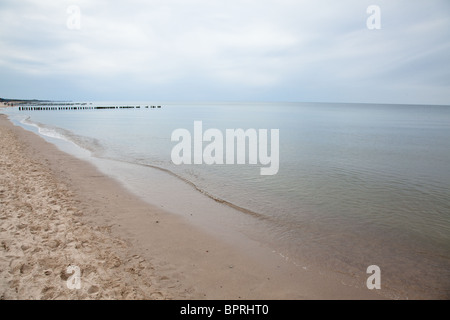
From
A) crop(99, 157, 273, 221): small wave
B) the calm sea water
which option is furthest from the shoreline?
crop(99, 157, 273, 221): small wave

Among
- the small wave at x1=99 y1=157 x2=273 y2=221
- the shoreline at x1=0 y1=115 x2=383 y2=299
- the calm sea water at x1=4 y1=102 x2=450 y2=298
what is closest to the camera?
the shoreline at x1=0 y1=115 x2=383 y2=299

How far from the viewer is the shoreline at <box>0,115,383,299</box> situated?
5301 millimetres

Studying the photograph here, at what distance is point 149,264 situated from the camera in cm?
628

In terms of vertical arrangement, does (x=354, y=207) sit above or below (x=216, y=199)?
below

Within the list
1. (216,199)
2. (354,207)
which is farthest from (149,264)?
(354,207)

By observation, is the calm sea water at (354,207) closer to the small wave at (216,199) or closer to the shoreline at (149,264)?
the small wave at (216,199)

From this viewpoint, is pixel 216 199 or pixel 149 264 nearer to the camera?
pixel 149 264

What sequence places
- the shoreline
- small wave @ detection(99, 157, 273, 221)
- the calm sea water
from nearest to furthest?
the shoreline < the calm sea water < small wave @ detection(99, 157, 273, 221)

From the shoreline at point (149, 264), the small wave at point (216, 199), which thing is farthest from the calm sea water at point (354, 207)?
the shoreline at point (149, 264)

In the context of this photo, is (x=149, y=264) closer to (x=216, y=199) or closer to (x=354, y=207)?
(x=216, y=199)

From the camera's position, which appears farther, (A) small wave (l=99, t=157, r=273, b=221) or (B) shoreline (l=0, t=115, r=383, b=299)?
(A) small wave (l=99, t=157, r=273, b=221)

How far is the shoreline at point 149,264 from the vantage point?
17.4 ft

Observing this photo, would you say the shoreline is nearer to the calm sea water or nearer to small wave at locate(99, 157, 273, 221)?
the calm sea water
